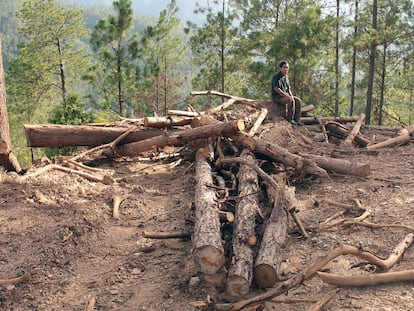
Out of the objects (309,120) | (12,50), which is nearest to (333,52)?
(309,120)

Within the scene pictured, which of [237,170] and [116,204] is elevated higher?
[237,170]

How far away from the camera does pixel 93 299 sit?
319 cm

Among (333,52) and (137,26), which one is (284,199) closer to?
(333,52)

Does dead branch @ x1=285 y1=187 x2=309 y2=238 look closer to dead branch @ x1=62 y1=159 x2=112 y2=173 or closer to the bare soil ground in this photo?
the bare soil ground

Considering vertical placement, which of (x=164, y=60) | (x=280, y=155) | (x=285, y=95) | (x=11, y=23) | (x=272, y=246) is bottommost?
(x=272, y=246)

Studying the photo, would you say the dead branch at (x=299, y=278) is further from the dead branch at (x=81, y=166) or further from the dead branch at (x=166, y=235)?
the dead branch at (x=81, y=166)

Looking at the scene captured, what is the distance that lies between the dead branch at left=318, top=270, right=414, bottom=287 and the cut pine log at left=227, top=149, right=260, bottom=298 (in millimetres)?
596

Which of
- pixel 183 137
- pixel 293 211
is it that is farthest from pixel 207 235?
pixel 183 137

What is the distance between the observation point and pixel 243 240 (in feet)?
11.5

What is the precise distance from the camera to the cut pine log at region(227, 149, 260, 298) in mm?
3074

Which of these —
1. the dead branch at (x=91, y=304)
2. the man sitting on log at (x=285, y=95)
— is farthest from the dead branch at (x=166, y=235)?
the man sitting on log at (x=285, y=95)

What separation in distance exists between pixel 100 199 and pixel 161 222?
1061 mm

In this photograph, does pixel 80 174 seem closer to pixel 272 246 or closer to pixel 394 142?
pixel 272 246

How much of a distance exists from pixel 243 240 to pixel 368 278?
3.47 feet
